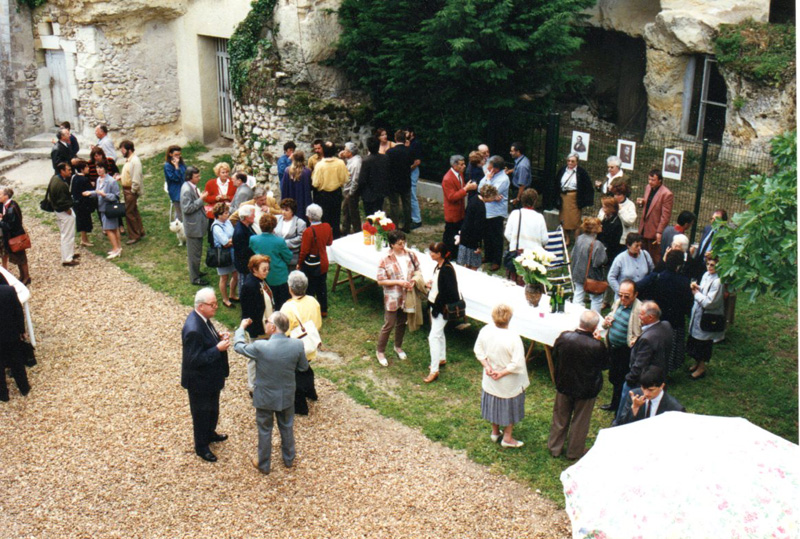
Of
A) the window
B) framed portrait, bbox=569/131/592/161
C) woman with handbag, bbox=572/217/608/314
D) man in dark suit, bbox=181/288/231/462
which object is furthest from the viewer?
the window

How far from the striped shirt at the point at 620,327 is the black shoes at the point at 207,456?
4051 mm

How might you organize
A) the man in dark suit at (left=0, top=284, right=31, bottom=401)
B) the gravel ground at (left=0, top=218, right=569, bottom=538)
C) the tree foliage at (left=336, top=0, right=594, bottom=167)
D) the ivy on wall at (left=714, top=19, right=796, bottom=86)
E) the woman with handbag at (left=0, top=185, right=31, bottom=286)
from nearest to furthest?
the gravel ground at (left=0, top=218, right=569, bottom=538)
the man in dark suit at (left=0, top=284, right=31, bottom=401)
the woman with handbag at (left=0, top=185, right=31, bottom=286)
the tree foliage at (left=336, top=0, right=594, bottom=167)
the ivy on wall at (left=714, top=19, right=796, bottom=86)

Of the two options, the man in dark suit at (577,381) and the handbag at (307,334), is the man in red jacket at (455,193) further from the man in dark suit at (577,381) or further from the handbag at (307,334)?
the man in dark suit at (577,381)

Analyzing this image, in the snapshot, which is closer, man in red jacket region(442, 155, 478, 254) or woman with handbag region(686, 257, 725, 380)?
woman with handbag region(686, 257, 725, 380)

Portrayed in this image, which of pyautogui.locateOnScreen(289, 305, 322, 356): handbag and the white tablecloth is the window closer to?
the white tablecloth

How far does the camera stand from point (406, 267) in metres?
9.62

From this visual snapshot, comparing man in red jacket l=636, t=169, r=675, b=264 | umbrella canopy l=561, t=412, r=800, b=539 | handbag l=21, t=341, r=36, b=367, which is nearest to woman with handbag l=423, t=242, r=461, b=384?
man in red jacket l=636, t=169, r=675, b=264

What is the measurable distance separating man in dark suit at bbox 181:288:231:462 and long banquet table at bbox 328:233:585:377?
3237 mm

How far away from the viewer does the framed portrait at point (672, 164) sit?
12.3 metres

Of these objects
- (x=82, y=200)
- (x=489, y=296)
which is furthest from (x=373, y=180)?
(x=82, y=200)

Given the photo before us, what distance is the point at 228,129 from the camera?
19.2m

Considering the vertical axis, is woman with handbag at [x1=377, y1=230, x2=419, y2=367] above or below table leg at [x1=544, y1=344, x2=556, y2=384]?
above

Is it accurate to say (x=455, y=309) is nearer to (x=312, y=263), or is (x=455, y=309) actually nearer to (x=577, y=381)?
(x=577, y=381)

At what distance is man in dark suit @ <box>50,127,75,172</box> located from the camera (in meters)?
14.5
